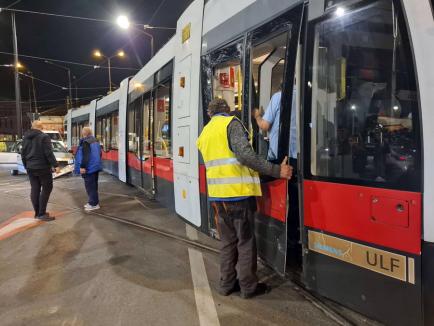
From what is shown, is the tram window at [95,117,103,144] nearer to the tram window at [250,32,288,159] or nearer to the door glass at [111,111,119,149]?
the door glass at [111,111,119,149]

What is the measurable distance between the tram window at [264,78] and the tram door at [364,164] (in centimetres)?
67

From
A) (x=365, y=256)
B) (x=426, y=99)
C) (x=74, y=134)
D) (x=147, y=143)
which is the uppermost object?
(x=74, y=134)

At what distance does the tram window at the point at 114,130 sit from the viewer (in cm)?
1224

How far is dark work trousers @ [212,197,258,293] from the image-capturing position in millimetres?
3621

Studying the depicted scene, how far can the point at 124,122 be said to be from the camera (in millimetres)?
10766

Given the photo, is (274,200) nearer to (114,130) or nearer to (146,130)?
(146,130)

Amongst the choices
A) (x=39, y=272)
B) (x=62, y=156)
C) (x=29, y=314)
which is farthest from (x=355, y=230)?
(x=62, y=156)

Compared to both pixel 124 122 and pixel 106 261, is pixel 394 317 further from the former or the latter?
pixel 124 122

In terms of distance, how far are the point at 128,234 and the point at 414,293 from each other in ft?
14.5

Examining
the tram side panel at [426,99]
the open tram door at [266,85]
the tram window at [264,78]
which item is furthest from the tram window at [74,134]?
the tram side panel at [426,99]

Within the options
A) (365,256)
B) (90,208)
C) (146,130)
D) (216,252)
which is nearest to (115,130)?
(146,130)

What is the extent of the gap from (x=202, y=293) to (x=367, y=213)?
6.06ft

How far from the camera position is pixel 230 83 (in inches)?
174

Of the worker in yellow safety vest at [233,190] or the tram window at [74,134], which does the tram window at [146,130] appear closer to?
the worker in yellow safety vest at [233,190]
